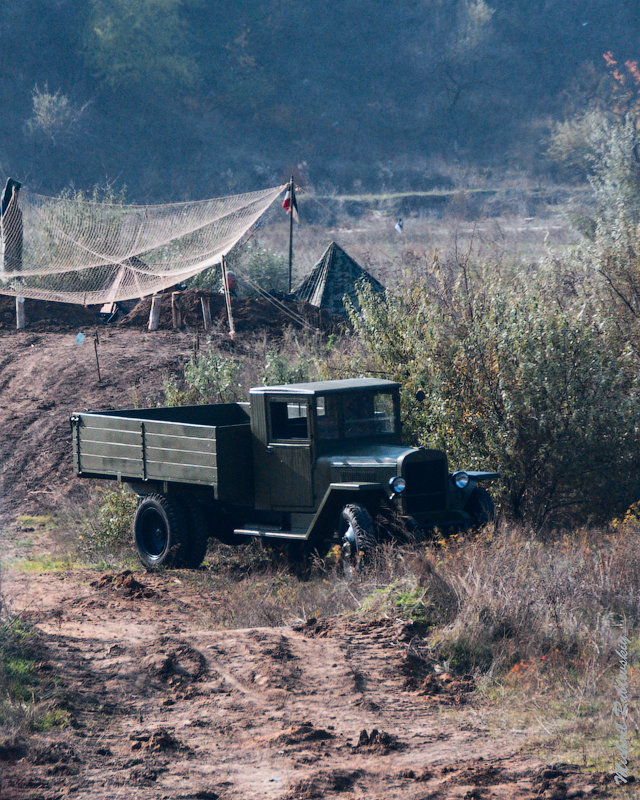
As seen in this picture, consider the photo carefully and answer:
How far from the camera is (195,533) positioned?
10.6 metres

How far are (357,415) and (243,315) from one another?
9.79 meters

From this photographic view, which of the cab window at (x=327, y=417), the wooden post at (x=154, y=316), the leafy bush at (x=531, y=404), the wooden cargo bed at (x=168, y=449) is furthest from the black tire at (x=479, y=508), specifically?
the wooden post at (x=154, y=316)

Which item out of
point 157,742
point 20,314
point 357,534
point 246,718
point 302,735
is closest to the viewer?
point 157,742

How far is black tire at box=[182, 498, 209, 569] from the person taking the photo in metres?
10.6

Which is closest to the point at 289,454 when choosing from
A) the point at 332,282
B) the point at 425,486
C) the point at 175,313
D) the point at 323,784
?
the point at 425,486

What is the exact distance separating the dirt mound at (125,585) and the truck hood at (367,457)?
2.12m

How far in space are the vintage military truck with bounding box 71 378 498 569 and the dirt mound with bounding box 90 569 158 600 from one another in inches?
31.3

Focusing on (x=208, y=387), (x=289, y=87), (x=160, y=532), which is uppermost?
(x=289, y=87)

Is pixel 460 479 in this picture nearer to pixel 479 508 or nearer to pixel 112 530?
pixel 479 508

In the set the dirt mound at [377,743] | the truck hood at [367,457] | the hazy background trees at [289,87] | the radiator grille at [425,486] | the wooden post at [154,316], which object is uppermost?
the hazy background trees at [289,87]

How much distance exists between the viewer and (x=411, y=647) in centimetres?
696

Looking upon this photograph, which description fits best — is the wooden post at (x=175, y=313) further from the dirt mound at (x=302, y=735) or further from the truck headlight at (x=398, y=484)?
the dirt mound at (x=302, y=735)

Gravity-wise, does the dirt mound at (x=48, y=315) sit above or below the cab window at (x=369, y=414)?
above

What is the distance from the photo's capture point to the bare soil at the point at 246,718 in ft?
16.5
